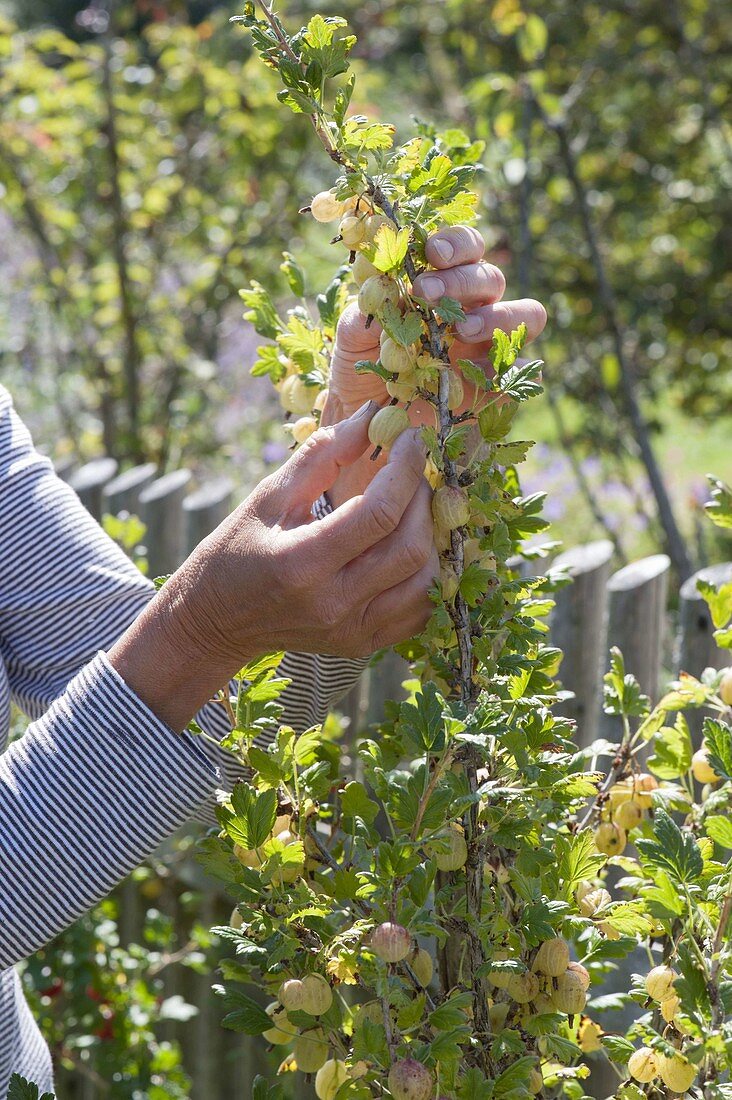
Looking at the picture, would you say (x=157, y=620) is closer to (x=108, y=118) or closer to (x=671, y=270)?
(x=108, y=118)

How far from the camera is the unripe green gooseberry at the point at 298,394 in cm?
100

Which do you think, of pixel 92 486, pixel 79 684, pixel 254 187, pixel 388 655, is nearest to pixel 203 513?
pixel 92 486

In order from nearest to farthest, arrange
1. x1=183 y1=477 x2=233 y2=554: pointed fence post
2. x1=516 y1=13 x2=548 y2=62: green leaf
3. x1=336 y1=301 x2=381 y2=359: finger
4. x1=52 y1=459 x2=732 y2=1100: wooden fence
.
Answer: x1=336 y1=301 x2=381 y2=359: finger → x1=52 y1=459 x2=732 y2=1100: wooden fence → x1=183 y1=477 x2=233 y2=554: pointed fence post → x1=516 y1=13 x2=548 y2=62: green leaf

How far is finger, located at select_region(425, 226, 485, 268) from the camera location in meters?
0.81

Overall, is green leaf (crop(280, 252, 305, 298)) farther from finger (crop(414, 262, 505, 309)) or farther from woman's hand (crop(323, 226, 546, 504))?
finger (crop(414, 262, 505, 309))

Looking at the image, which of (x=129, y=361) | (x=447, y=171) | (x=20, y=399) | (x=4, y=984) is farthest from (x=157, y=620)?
(x=20, y=399)

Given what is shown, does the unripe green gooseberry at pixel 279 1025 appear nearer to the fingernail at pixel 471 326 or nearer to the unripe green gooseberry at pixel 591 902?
the unripe green gooseberry at pixel 591 902

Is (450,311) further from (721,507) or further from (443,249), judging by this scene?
(721,507)

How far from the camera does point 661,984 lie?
77cm

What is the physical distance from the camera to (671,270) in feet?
16.5

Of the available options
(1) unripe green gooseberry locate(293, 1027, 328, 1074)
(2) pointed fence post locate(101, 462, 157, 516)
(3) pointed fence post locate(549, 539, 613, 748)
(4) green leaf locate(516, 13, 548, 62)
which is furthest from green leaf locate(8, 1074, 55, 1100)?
(4) green leaf locate(516, 13, 548, 62)

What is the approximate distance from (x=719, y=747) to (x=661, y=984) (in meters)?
0.17

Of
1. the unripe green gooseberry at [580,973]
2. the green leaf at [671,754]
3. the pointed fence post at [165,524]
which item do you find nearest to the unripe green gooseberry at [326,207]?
the green leaf at [671,754]

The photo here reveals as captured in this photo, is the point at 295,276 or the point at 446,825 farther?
the point at 295,276
